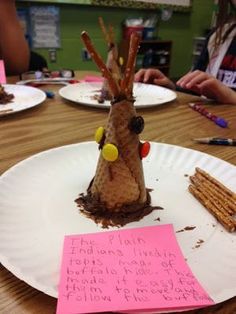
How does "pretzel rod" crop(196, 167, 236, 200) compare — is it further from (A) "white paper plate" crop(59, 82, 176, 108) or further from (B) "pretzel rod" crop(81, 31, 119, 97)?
(A) "white paper plate" crop(59, 82, 176, 108)

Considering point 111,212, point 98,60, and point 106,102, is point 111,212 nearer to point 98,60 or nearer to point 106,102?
point 98,60

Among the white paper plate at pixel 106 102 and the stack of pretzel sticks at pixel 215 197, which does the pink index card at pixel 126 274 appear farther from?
the white paper plate at pixel 106 102

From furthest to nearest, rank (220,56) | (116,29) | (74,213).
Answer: (116,29)
(220,56)
(74,213)

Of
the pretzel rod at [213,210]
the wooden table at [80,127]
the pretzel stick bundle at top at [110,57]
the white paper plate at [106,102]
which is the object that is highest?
the pretzel stick bundle at top at [110,57]

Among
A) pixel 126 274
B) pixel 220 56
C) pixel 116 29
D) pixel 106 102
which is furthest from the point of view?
pixel 116 29

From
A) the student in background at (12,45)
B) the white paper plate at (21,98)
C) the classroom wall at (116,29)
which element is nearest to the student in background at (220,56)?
the white paper plate at (21,98)

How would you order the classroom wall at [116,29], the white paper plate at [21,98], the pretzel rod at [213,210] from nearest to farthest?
the pretzel rod at [213,210]
the white paper plate at [21,98]
the classroom wall at [116,29]

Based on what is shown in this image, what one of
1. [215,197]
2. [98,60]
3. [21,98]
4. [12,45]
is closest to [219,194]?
[215,197]
